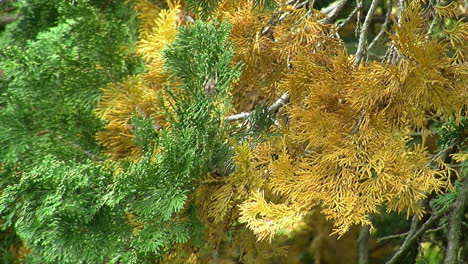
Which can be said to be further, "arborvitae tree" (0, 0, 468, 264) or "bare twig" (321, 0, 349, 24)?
"bare twig" (321, 0, 349, 24)

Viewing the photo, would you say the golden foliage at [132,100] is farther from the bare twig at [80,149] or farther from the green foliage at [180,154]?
the green foliage at [180,154]

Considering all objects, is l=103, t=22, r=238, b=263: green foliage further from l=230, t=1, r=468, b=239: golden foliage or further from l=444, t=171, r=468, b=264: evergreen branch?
l=444, t=171, r=468, b=264: evergreen branch

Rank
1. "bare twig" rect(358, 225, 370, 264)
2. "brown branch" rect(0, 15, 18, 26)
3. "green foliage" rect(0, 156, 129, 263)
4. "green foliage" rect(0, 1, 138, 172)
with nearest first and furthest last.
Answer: "green foliage" rect(0, 156, 129, 263), "green foliage" rect(0, 1, 138, 172), "bare twig" rect(358, 225, 370, 264), "brown branch" rect(0, 15, 18, 26)

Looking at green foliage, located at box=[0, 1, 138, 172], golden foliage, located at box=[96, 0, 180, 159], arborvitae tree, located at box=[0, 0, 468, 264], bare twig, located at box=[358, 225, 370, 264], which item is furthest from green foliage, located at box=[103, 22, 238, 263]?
bare twig, located at box=[358, 225, 370, 264]

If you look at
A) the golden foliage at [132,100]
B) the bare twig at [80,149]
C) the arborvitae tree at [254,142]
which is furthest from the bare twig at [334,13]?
the bare twig at [80,149]

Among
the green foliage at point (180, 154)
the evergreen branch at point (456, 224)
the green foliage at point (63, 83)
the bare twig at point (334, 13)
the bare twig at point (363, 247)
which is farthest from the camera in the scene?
the bare twig at point (363, 247)

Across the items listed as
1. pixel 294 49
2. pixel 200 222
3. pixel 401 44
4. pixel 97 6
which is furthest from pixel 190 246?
pixel 97 6

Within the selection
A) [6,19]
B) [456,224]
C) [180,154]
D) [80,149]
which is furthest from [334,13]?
[6,19]
